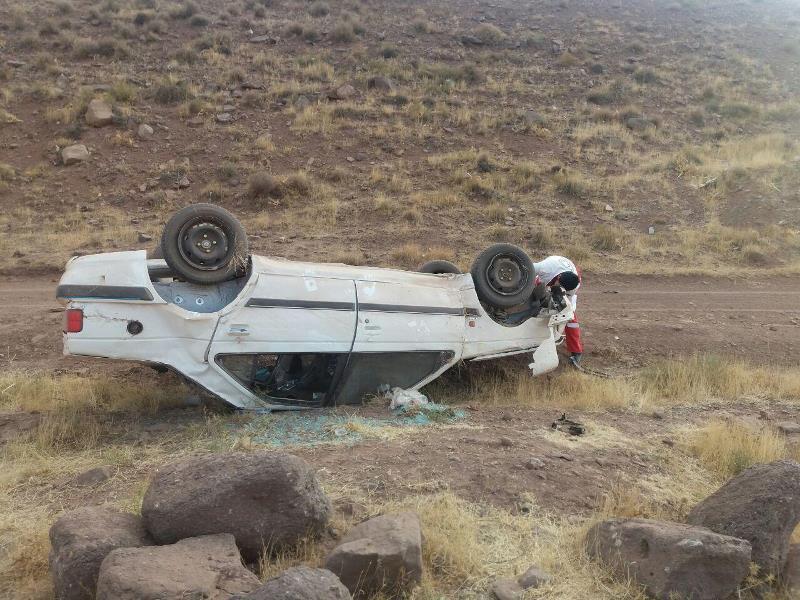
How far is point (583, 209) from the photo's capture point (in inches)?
694

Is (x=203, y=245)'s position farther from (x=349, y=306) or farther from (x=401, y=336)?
(x=401, y=336)

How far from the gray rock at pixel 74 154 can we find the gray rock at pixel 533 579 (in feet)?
58.0

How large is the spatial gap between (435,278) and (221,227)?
2329mm

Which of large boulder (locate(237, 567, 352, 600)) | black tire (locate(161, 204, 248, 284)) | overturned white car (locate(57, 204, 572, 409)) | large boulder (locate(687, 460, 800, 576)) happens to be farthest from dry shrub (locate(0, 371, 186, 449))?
large boulder (locate(687, 460, 800, 576))

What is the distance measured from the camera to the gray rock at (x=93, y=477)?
511cm

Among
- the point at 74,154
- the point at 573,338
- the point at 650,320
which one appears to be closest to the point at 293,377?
the point at 573,338

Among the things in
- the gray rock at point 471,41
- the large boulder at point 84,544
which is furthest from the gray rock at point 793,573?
the gray rock at point 471,41

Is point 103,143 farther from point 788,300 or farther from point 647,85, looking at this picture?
point 647,85

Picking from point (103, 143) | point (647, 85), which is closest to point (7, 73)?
point (103, 143)

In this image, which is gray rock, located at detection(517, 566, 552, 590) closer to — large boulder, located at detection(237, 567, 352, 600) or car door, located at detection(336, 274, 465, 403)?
large boulder, located at detection(237, 567, 352, 600)

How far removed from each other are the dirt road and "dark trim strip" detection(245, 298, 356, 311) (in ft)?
11.1

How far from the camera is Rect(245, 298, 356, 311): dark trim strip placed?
20.9 feet

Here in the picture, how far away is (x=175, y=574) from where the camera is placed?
328 centimetres

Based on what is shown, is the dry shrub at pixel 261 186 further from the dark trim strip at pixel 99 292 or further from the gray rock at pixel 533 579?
the gray rock at pixel 533 579
